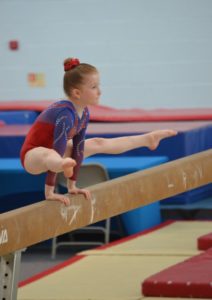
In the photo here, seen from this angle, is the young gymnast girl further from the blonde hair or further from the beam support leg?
the beam support leg

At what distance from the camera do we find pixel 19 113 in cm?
947

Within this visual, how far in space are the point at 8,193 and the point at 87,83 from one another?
148 inches

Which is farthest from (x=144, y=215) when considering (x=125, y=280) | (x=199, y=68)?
(x=199, y=68)

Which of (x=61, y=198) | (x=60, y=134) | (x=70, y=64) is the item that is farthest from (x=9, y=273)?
(x=70, y=64)

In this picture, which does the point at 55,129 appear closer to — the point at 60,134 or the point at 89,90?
the point at 60,134

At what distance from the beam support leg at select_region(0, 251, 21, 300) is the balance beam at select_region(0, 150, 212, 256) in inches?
12.5

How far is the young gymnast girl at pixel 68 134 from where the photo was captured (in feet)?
11.9

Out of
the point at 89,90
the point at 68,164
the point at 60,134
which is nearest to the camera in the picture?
the point at 68,164

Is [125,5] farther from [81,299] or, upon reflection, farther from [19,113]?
[81,299]

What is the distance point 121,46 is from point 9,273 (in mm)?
7995

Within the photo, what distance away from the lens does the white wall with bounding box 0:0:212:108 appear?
11422 millimetres

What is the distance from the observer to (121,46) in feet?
38.0

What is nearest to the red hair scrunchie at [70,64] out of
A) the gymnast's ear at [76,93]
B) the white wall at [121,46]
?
the gymnast's ear at [76,93]

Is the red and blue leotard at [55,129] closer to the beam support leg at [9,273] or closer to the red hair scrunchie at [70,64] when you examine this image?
the red hair scrunchie at [70,64]
